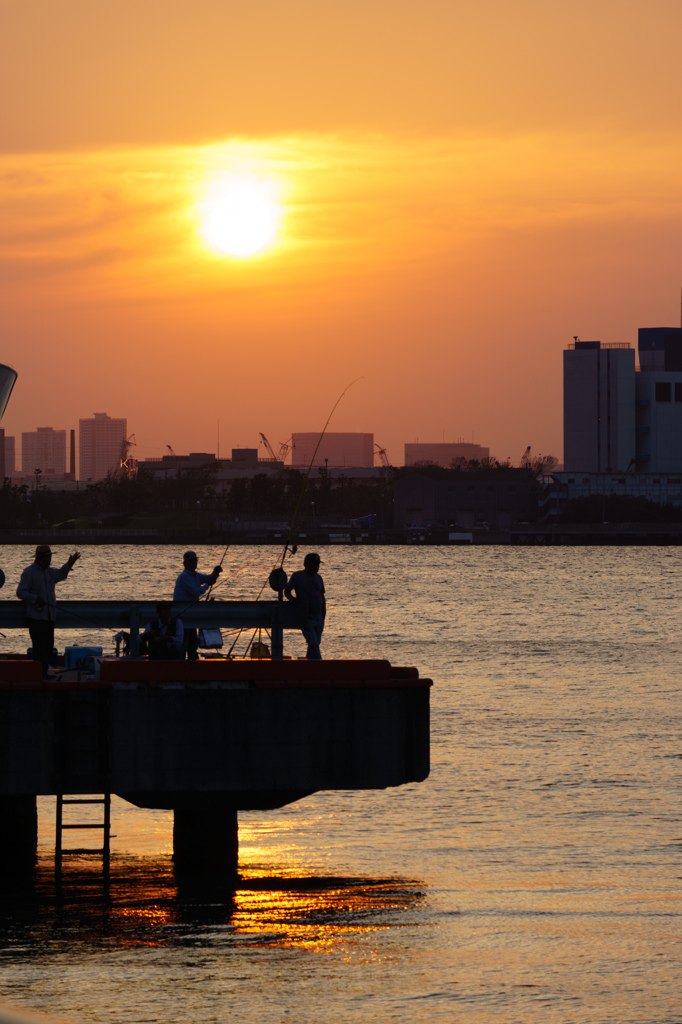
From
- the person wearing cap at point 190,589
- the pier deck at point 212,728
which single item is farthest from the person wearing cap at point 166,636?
the pier deck at point 212,728

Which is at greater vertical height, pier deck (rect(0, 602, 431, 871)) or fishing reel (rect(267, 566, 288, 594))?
fishing reel (rect(267, 566, 288, 594))

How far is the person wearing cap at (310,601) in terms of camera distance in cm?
1558

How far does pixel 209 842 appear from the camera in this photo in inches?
651

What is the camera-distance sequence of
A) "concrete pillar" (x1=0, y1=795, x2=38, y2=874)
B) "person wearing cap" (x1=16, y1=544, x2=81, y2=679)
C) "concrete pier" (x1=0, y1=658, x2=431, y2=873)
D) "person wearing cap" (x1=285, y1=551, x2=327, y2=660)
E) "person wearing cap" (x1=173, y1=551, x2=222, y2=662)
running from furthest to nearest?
"concrete pillar" (x1=0, y1=795, x2=38, y2=874), "person wearing cap" (x1=173, y1=551, x2=222, y2=662), "person wearing cap" (x1=285, y1=551, x2=327, y2=660), "person wearing cap" (x1=16, y1=544, x2=81, y2=679), "concrete pier" (x1=0, y1=658, x2=431, y2=873)

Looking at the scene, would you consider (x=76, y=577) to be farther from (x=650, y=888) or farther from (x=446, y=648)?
(x=650, y=888)

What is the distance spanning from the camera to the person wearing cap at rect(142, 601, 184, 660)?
1530cm

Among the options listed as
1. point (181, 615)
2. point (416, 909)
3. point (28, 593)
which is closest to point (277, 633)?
point (181, 615)

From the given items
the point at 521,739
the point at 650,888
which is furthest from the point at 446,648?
the point at 650,888

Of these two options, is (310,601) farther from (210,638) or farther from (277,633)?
(210,638)

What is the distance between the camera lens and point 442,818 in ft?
71.0

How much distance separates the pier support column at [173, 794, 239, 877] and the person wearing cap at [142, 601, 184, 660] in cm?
214

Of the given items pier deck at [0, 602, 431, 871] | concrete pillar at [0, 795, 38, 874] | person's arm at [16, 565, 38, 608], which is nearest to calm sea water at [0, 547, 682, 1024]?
concrete pillar at [0, 795, 38, 874]

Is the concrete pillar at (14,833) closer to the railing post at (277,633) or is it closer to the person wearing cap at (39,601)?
the person wearing cap at (39,601)

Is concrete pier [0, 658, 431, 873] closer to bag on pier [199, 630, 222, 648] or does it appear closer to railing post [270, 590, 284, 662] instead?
railing post [270, 590, 284, 662]
